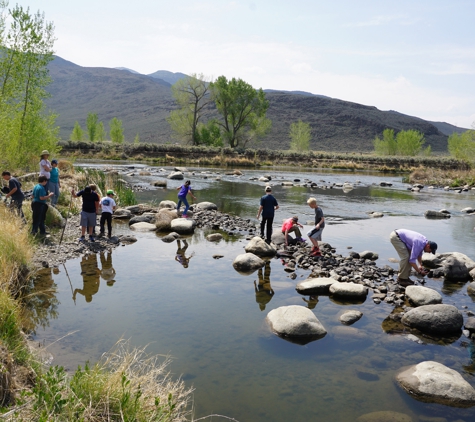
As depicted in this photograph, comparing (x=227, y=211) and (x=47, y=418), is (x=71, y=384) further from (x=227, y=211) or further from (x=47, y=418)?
(x=227, y=211)

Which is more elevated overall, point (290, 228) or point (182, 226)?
point (290, 228)

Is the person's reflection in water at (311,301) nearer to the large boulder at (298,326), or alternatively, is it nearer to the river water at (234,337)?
the river water at (234,337)

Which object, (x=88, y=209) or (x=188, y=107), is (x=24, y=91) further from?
(x=188, y=107)

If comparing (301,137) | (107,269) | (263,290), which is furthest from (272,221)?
(301,137)

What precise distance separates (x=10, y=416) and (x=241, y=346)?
4.20m

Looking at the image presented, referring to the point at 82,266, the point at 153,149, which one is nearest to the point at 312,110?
the point at 153,149

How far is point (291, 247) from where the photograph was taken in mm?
14594

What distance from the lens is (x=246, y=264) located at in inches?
475

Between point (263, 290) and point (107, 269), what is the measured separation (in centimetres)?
Result: 441

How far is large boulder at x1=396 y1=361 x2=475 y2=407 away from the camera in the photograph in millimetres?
5941

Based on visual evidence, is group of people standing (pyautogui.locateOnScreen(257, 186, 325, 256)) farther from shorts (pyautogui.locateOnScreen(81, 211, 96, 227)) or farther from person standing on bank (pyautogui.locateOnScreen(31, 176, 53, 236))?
person standing on bank (pyautogui.locateOnScreen(31, 176, 53, 236))

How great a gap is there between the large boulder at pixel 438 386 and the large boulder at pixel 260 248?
741 centimetres

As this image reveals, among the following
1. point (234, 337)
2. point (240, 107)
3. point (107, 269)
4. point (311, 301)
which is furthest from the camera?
point (240, 107)

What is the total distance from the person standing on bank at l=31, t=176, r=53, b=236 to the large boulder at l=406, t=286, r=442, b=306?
34.5 ft
